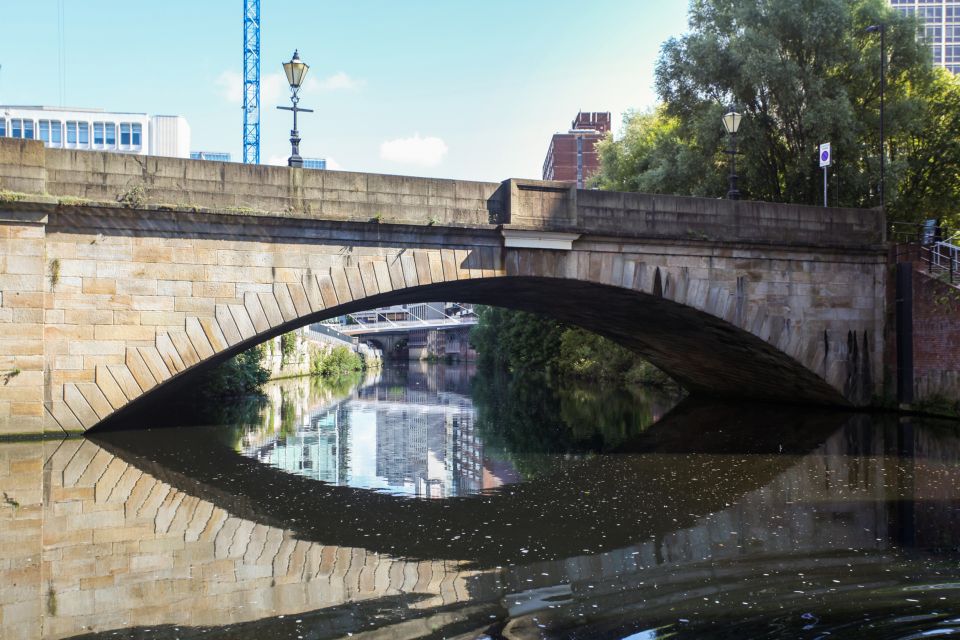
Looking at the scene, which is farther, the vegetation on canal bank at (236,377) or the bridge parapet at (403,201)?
the vegetation on canal bank at (236,377)

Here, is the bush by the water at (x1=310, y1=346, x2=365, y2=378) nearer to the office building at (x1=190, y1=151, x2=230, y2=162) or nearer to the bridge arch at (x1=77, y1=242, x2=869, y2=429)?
the bridge arch at (x1=77, y1=242, x2=869, y2=429)

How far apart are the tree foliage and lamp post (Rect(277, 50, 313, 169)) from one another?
529 inches

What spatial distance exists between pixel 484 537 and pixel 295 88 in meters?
8.73

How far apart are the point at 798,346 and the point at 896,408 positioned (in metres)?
2.65

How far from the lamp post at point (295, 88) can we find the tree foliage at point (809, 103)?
13.4m

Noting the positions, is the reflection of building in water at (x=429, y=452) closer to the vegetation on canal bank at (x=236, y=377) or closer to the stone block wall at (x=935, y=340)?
the vegetation on canal bank at (x=236, y=377)

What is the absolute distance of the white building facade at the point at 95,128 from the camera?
257ft

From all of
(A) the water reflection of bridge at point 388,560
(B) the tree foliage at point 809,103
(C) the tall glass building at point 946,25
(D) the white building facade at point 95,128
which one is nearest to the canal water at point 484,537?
(A) the water reflection of bridge at point 388,560

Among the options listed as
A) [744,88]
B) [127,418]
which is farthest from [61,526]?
[744,88]

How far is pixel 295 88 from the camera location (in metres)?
13.2

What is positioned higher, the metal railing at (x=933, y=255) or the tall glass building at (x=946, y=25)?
the tall glass building at (x=946, y=25)

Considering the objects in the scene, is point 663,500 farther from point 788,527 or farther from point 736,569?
point 736,569

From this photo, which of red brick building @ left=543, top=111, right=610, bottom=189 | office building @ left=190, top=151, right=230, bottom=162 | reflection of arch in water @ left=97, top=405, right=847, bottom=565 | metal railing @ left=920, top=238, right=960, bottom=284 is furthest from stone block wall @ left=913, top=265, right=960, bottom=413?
office building @ left=190, top=151, right=230, bottom=162

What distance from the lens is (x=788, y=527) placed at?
7.69m
